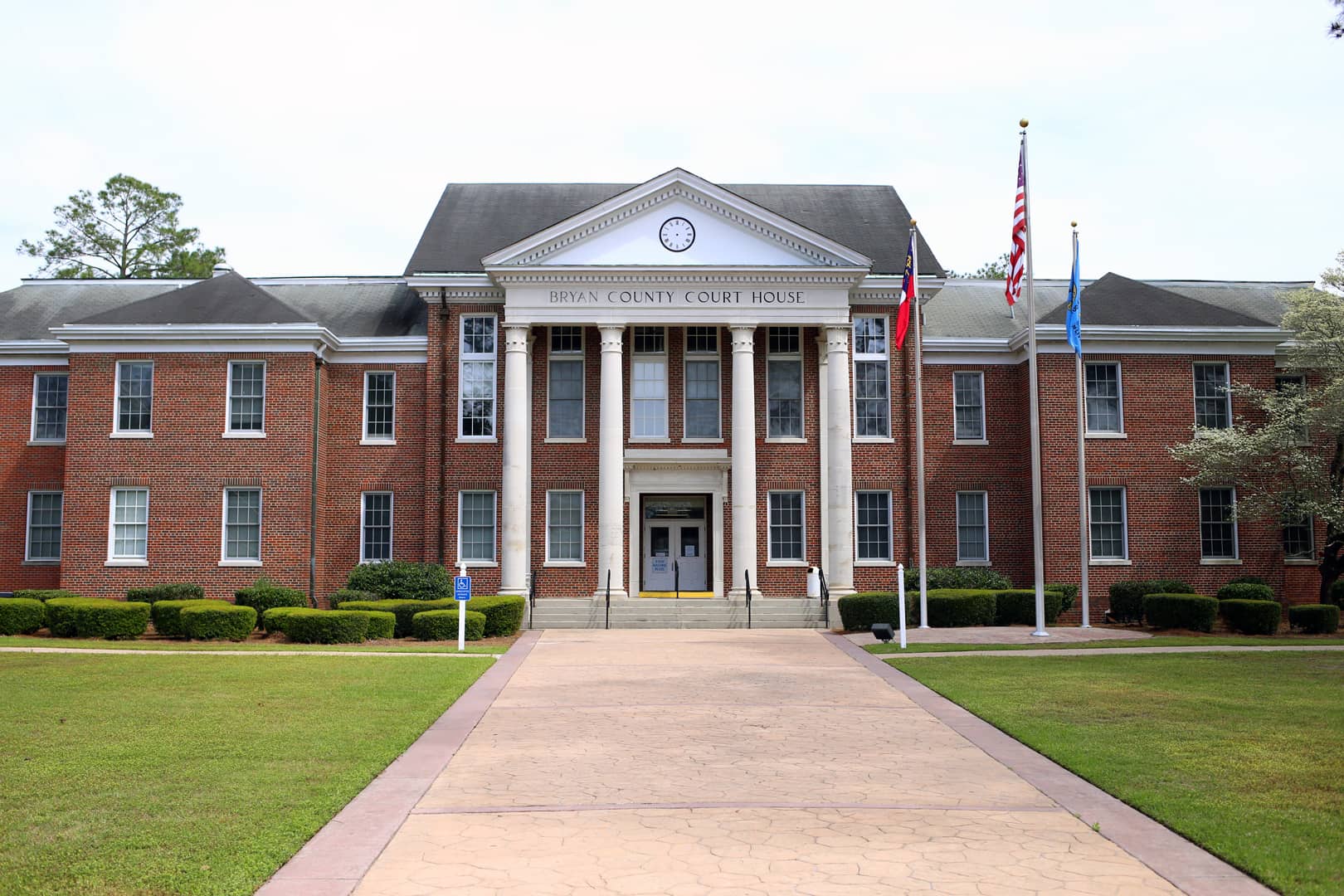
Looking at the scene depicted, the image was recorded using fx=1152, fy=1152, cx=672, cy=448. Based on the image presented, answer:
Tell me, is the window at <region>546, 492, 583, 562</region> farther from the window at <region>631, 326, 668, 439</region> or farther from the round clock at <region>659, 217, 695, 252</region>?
the round clock at <region>659, 217, 695, 252</region>

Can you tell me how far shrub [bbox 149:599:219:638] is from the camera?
79.7 feet

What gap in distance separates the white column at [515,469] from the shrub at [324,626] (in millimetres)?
6110

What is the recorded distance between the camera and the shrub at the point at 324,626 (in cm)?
2367

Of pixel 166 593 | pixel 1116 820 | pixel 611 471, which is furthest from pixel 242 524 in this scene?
pixel 1116 820

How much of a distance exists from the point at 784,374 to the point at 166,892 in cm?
2689

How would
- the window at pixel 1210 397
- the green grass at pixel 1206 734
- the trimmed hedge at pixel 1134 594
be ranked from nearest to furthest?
1. the green grass at pixel 1206 734
2. the trimmed hedge at pixel 1134 594
3. the window at pixel 1210 397

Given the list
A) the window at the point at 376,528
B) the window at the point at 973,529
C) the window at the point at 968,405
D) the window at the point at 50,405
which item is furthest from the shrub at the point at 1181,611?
the window at the point at 50,405

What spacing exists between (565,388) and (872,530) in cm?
954

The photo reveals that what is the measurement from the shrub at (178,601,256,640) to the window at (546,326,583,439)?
10.5 m

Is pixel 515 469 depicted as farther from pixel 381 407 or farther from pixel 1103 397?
pixel 1103 397

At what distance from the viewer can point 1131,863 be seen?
25.4 ft

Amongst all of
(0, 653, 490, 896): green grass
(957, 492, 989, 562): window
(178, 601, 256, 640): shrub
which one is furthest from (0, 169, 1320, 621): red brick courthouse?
(0, 653, 490, 896): green grass

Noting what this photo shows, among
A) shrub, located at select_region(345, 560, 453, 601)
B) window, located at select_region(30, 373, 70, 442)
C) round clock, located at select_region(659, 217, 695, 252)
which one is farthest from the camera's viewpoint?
window, located at select_region(30, 373, 70, 442)

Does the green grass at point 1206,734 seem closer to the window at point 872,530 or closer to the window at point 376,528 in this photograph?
the window at point 872,530
